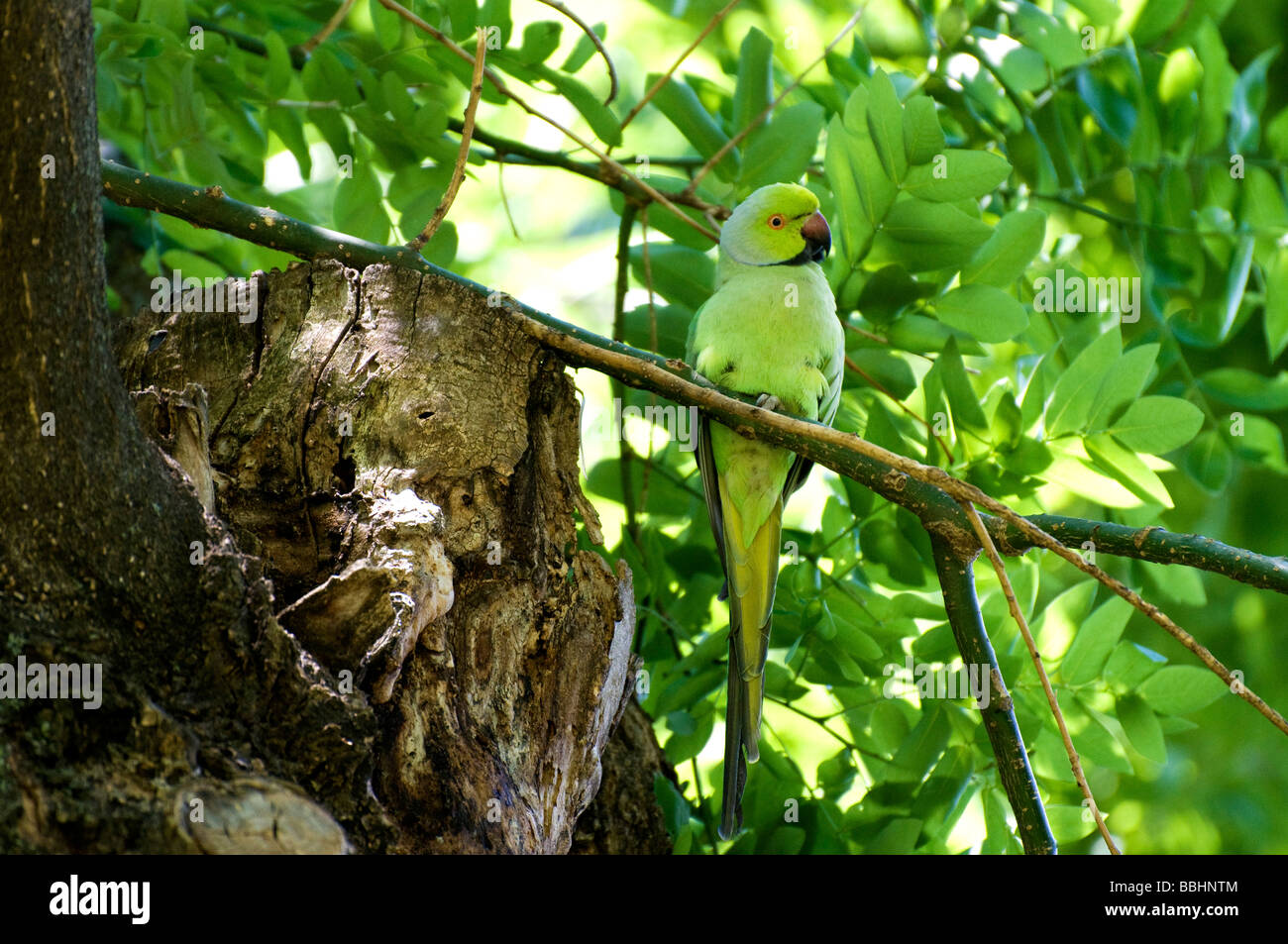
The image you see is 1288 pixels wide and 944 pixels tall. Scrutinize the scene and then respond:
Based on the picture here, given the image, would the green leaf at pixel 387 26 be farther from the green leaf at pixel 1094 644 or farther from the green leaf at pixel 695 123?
the green leaf at pixel 1094 644

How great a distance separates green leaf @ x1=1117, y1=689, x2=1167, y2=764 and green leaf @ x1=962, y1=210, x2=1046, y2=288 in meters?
1.10

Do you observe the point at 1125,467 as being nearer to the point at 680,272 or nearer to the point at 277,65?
the point at 680,272

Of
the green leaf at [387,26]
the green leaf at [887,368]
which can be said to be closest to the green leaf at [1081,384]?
the green leaf at [887,368]

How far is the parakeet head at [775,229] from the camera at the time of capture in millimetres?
3039

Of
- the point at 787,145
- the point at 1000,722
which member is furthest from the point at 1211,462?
the point at 1000,722

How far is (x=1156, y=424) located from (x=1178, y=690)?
68 cm

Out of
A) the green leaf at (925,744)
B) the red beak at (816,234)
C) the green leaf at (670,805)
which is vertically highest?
the red beak at (816,234)

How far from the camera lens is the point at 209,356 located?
2.29 m

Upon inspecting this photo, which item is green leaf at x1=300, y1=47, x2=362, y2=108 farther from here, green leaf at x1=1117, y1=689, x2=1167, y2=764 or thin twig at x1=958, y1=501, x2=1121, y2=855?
green leaf at x1=1117, y1=689, x2=1167, y2=764

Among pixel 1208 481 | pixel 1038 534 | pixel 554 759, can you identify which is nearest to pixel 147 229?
pixel 554 759

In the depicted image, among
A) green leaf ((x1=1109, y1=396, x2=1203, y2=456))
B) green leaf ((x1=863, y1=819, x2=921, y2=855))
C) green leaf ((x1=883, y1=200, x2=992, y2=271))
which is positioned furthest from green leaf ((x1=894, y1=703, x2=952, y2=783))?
green leaf ((x1=883, y1=200, x2=992, y2=271))

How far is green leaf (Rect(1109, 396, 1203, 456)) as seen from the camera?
98.2 inches
